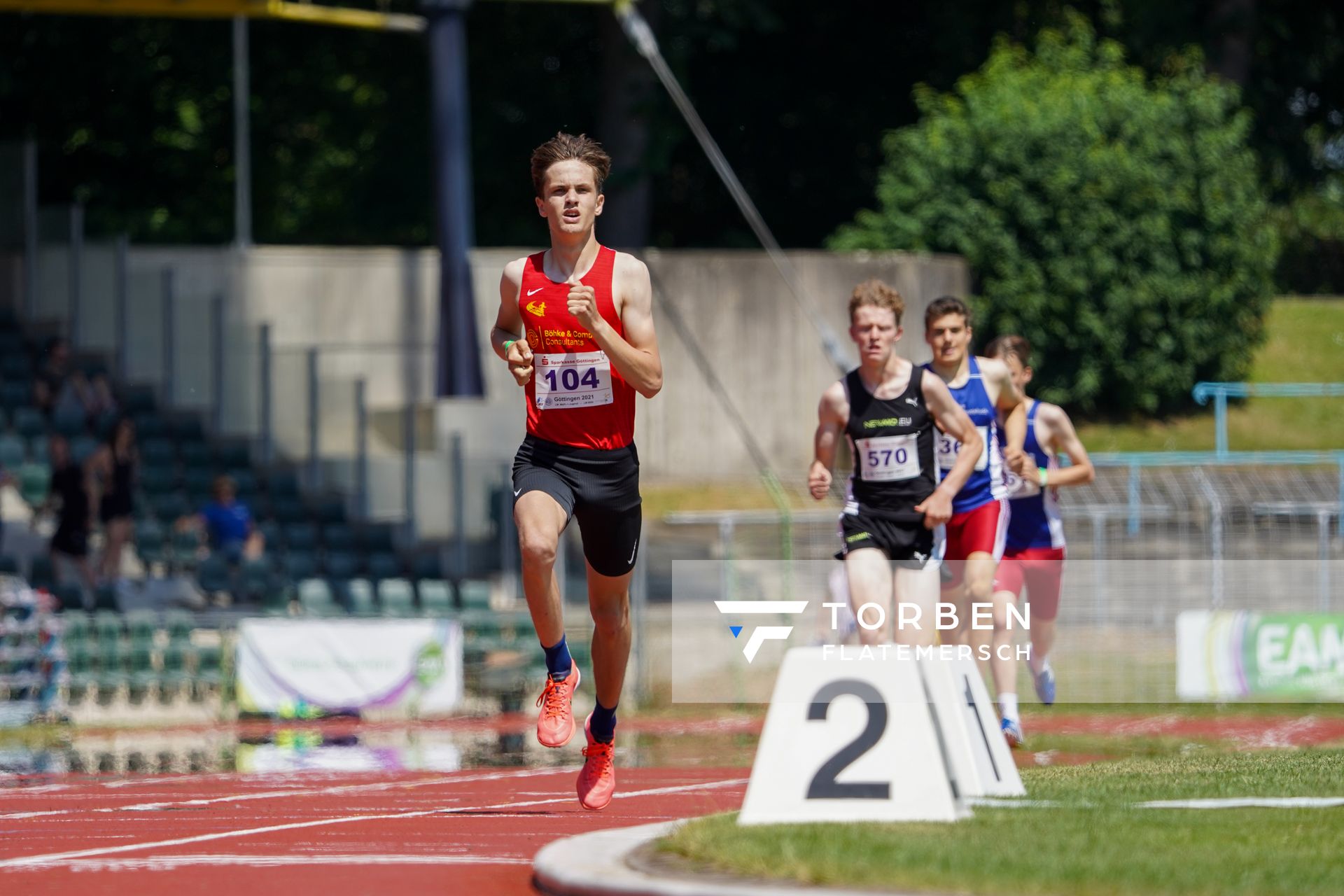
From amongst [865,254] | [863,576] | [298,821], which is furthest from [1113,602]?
[865,254]

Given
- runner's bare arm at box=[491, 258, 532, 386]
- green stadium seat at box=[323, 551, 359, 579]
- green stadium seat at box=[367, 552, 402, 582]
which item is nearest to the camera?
runner's bare arm at box=[491, 258, 532, 386]

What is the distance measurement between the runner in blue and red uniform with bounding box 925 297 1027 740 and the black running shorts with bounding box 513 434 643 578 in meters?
3.23

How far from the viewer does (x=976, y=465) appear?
37.9 ft

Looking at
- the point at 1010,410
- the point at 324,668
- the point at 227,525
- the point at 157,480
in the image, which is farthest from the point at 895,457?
the point at 157,480

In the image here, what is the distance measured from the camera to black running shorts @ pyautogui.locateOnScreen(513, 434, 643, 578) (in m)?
8.64

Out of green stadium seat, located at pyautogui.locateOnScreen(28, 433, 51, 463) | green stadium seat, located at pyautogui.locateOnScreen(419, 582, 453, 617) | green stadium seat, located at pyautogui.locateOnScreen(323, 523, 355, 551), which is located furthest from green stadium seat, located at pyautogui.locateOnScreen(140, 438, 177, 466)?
green stadium seat, located at pyautogui.locateOnScreen(419, 582, 453, 617)

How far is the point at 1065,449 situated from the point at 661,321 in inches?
768

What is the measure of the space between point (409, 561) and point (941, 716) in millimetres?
15877

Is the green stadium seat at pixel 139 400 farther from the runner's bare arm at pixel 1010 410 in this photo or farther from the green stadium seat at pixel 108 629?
the runner's bare arm at pixel 1010 410

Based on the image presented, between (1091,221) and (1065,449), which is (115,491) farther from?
(1091,221)

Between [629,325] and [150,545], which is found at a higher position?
[629,325]

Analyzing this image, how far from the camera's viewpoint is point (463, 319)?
26594 millimetres

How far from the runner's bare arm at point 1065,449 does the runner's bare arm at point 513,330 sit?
5.23 m

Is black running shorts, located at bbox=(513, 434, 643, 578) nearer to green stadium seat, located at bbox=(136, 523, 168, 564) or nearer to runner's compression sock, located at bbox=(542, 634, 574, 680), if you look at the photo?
runner's compression sock, located at bbox=(542, 634, 574, 680)
